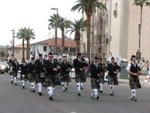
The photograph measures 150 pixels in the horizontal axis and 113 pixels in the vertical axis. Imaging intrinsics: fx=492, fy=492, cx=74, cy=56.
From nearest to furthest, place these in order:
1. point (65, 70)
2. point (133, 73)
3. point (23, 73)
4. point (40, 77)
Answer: point (133, 73), point (40, 77), point (65, 70), point (23, 73)

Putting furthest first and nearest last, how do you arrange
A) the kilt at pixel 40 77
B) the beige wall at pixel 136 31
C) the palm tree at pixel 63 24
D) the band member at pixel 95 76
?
the palm tree at pixel 63 24 → the beige wall at pixel 136 31 → the kilt at pixel 40 77 → the band member at pixel 95 76

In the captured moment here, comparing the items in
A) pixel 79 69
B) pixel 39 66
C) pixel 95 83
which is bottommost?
pixel 95 83

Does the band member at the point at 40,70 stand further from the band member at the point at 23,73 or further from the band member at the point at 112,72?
the band member at the point at 23,73

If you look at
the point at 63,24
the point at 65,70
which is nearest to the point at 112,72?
the point at 65,70

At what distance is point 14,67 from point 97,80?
13.2 m

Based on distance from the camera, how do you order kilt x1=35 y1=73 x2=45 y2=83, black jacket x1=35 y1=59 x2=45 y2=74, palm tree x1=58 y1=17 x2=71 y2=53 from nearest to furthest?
black jacket x1=35 y1=59 x2=45 y2=74 → kilt x1=35 y1=73 x2=45 y2=83 → palm tree x1=58 y1=17 x2=71 y2=53

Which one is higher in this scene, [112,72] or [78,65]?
[78,65]

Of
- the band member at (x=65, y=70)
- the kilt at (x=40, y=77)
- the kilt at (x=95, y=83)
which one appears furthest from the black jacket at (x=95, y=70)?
the band member at (x=65, y=70)

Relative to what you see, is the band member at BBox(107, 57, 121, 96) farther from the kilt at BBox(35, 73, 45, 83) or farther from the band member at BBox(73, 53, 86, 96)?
the kilt at BBox(35, 73, 45, 83)

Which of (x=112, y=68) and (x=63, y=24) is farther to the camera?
(x=63, y=24)

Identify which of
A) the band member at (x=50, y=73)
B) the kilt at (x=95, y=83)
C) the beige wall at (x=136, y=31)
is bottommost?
the kilt at (x=95, y=83)

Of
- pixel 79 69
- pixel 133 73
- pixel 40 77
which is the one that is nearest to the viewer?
pixel 133 73

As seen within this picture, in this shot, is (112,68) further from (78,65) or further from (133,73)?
(133,73)

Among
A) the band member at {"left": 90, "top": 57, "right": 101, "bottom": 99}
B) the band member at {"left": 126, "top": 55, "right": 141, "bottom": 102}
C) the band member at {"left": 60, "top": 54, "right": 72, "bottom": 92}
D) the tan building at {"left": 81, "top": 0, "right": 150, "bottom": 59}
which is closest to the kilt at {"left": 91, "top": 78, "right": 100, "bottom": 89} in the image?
the band member at {"left": 90, "top": 57, "right": 101, "bottom": 99}
